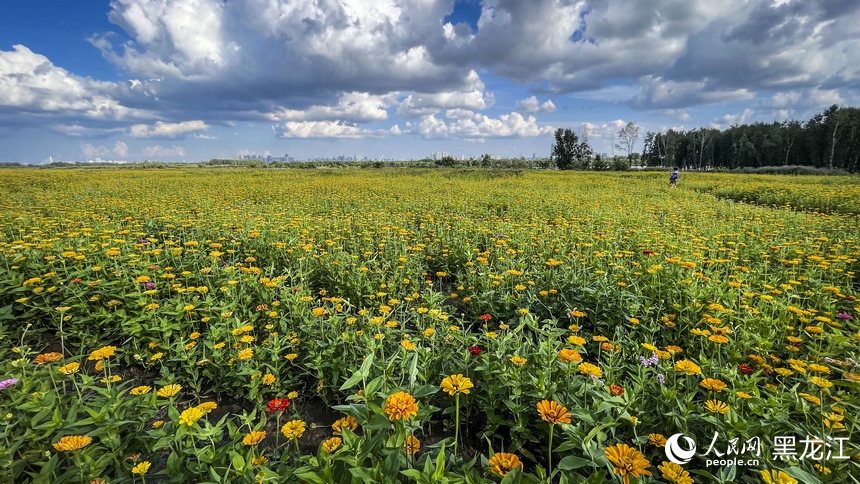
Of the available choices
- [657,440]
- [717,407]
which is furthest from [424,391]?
[717,407]

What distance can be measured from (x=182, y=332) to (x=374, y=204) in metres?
8.00

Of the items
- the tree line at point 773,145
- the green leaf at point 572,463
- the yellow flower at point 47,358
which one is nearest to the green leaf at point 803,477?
the green leaf at point 572,463

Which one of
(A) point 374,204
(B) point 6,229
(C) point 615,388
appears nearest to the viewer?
(C) point 615,388

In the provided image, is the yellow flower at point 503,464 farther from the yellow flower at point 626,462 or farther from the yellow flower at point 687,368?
the yellow flower at point 687,368

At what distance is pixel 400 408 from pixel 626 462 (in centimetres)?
83

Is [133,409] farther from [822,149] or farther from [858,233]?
[822,149]

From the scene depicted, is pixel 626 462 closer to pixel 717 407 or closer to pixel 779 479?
pixel 779 479

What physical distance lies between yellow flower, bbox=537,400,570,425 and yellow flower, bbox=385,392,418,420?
1.63ft

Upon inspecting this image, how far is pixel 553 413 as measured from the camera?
1.38 metres

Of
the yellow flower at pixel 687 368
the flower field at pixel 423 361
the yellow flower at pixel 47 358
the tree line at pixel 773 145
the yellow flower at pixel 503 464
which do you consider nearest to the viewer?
the yellow flower at pixel 503 464

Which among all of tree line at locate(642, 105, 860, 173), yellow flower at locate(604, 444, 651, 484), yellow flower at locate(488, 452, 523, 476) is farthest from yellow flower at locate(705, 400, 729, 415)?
tree line at locate(642, 105, 860, 173)

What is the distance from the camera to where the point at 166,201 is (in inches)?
400

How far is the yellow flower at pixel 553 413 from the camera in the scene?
1355 mm

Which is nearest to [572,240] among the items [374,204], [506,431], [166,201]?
[506,431]
